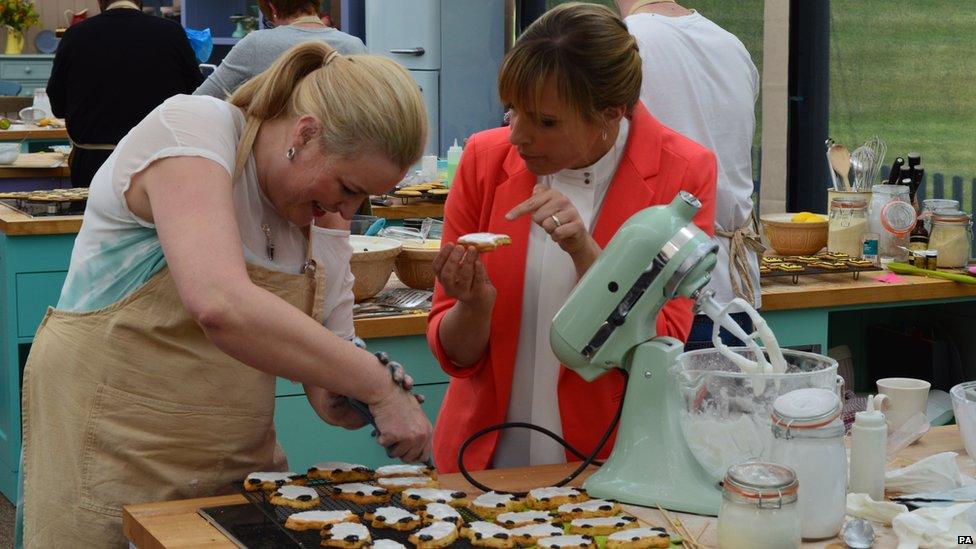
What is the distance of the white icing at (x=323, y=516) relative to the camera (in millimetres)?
1522

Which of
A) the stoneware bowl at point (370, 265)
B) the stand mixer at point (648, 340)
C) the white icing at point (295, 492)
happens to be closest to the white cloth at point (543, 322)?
the stand mixer at point (648, 340)

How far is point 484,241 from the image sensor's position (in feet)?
5.96

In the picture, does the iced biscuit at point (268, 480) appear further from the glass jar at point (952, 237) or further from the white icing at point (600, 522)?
the glass jar at point (952, 237)

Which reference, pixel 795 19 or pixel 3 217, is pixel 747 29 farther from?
pixel 3 217

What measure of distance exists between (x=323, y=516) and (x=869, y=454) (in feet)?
2.42

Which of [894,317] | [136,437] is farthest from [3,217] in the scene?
[894,317]

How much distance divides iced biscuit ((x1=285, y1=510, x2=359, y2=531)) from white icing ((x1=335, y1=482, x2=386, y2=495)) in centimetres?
9

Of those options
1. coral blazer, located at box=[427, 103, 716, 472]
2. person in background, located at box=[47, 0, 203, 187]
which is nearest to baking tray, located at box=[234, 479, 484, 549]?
coral blazer, located at box=[427, 103, 716, 472]

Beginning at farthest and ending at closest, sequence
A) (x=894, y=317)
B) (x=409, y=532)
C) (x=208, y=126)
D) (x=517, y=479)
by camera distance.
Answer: (x=894, y=317) < (x=517, y=479) < (x=208, y=126) < (x=409, y=532)

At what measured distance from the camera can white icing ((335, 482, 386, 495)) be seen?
165 centimetres

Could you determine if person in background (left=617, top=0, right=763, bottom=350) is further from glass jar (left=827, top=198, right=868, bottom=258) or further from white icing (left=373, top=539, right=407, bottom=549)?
white icing (left=373, top=539, right=407, bottom=549)

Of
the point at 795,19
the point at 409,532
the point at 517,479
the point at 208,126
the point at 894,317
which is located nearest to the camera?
the point at 409,532

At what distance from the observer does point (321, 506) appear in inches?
63.2

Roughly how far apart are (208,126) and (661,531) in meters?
0.80
